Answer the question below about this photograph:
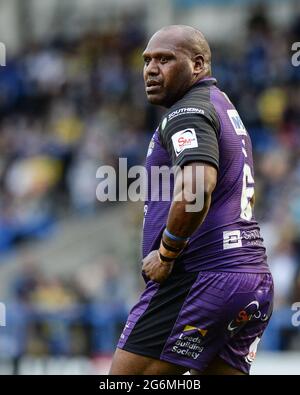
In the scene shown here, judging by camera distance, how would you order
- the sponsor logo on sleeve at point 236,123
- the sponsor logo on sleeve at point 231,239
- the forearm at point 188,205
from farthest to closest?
the sponsor logo on sleeve at point 236,123 < the sponsor logo on sleeve at point 231,239 < the forearm at point 188,205

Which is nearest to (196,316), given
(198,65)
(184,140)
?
(184,140)

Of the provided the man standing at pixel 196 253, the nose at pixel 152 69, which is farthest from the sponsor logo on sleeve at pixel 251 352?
the nose at pixel 152 69

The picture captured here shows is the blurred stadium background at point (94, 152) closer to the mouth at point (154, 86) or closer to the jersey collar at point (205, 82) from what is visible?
the jersey collar at point (205, 82)

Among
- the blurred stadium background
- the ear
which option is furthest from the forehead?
the blurred stadium background

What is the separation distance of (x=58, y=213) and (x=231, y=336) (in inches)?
466

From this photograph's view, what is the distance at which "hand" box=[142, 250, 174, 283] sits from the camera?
5.59 metres

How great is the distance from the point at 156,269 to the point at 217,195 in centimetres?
52

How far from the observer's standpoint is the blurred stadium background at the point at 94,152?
13.0 metres

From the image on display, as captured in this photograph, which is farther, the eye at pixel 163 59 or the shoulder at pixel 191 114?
the eye at pixel 163 59

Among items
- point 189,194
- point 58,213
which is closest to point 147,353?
point 189,194

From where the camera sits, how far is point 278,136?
52.1 feet

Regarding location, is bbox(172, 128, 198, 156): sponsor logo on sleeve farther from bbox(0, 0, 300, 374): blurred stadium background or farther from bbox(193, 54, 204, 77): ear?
bbox(0, 0, 300, 374): blurred stadium background

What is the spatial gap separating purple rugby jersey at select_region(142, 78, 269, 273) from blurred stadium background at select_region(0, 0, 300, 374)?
4.41 m

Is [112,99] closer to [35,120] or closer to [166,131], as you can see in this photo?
[35,120]
